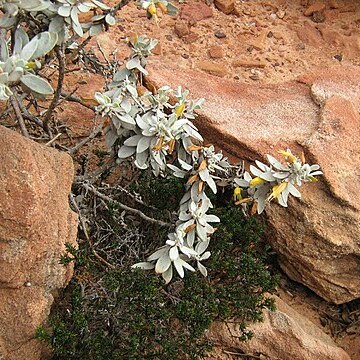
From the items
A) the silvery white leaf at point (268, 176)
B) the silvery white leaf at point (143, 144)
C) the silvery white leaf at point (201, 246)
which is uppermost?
the silvery white leaf at point (268, 176)

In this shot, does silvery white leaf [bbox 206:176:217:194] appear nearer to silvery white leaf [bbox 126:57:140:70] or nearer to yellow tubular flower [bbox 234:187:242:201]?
yellow tubular flower [bbox 234:187:242:201]

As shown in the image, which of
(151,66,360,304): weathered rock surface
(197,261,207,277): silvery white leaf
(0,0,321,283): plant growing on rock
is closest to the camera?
(0,0,321,283): plant growing on rock

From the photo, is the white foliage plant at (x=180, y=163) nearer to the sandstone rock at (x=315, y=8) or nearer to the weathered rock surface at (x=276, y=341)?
the weathered rock surface at (x=276, y=341)

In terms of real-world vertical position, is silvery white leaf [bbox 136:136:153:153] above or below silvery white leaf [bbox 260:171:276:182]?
below

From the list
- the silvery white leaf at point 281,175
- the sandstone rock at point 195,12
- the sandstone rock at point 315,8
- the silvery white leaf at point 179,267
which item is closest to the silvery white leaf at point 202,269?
the silvery white leaf at point 179,267

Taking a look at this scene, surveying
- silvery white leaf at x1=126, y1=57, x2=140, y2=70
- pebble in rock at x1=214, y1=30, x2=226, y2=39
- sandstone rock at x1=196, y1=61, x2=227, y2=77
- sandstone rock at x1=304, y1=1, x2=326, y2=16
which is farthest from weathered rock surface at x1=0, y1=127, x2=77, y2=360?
sandstone rock at x1=304, y1=1, x2=326, y2=16

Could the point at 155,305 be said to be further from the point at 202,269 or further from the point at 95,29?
the point at 95,29

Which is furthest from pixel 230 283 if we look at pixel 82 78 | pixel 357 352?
pixel 82 78
